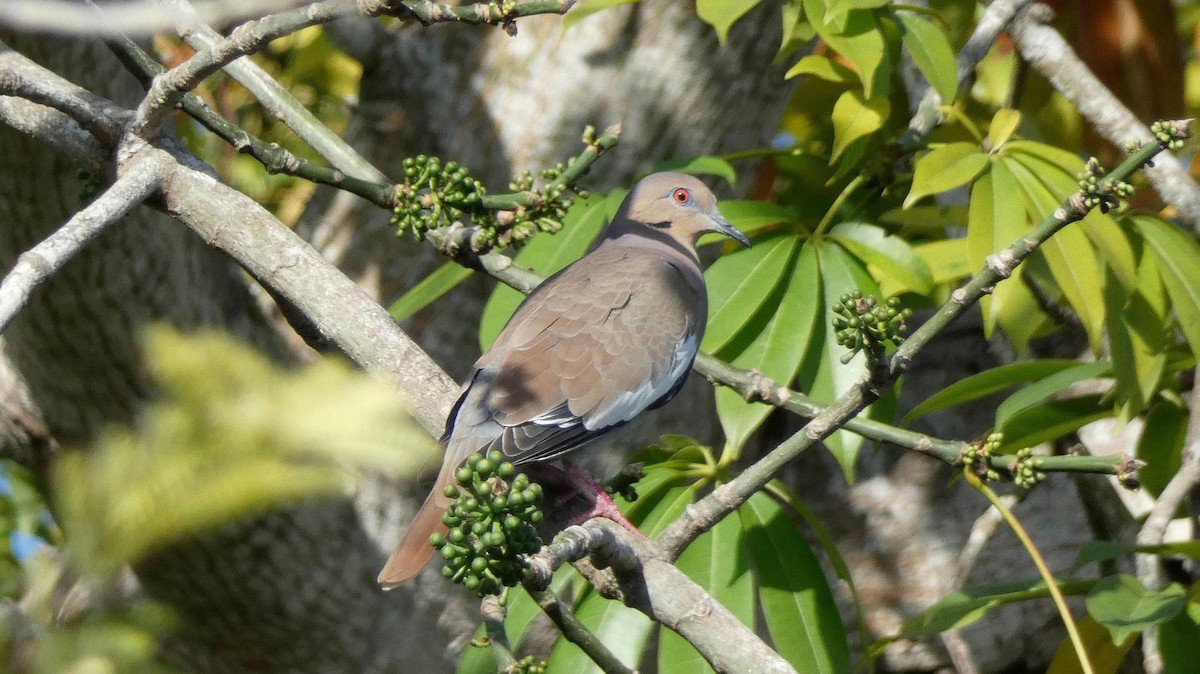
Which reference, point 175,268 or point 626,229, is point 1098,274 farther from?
point 175,268

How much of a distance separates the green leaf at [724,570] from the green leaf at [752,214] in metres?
0.76

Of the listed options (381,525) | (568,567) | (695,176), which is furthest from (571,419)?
(695,176)

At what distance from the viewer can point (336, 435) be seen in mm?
1389

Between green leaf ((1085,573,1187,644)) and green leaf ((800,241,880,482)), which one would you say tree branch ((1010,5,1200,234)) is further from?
green leaf ((1085,573,1187,644))

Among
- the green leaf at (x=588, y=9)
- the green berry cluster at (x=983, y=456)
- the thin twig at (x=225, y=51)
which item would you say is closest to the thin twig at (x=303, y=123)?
the thin twig at (x=225, y=51)

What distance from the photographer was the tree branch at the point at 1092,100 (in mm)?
3041

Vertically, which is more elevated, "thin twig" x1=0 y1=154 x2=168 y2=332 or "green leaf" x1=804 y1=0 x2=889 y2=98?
"green leaf" x1=804 y1=0 x2=889 y2=98

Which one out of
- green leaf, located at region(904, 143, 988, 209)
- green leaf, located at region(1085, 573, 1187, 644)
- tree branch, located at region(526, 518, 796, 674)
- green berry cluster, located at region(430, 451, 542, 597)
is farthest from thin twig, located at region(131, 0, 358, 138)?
green leaf, located at region(1085, 573, 1187, 644)

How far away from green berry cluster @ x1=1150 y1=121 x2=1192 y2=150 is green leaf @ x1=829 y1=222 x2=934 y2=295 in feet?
3.79

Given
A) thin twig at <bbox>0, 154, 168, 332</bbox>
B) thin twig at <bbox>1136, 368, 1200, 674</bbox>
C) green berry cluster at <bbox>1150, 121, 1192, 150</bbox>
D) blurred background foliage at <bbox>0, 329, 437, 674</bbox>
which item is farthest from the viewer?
thin twig at <bbox>1136, 368, 1200, 674</bbox>

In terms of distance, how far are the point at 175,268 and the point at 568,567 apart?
1361mm

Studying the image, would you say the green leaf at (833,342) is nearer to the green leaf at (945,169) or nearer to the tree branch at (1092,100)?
the green leaf at (945,169)

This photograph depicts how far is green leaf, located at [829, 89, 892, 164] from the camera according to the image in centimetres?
308

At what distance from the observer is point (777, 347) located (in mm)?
2684
